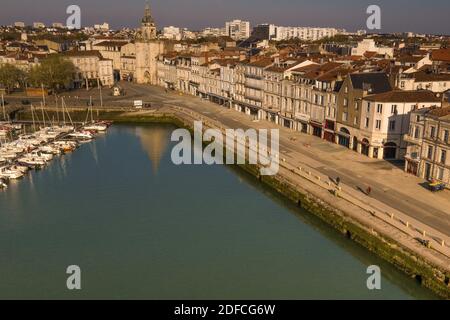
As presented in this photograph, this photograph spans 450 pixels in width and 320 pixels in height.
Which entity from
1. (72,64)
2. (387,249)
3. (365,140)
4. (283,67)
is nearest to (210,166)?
(365,140)

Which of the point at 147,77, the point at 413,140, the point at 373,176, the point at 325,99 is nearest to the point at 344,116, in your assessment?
the point at 325,99

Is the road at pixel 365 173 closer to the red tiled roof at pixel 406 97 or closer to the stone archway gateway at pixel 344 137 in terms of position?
the stone archway gateway at pixel 344 137

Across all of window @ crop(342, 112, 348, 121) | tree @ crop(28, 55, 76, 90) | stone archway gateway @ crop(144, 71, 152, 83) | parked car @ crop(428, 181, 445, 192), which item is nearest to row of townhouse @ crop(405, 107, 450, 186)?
parked car @ crop(428, 181, 445, 192)

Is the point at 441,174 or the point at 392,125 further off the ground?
the point at 392,125

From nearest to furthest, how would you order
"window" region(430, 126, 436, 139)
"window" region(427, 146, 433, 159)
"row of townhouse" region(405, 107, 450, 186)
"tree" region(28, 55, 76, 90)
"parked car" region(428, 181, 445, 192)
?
1. "parked car" region(428, 181, 445, 192)
2. "row of townhouse" region(405, 107, 450, 186)
3. "window" region(430, 126, 436, 139)
4. "window" region(427, 146, 433, 159)
5. "tree" region(28, 55, 76, 90)

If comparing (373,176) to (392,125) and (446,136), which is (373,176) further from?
(392,125)

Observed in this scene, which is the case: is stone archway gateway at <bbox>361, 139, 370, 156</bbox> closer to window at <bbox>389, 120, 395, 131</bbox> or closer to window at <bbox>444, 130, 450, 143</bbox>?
window at <bbox>389, 120, 395, 131</bbox>
